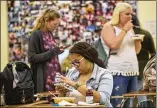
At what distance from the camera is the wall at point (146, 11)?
5.86m

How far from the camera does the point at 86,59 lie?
3.39m

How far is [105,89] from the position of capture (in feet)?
10.6

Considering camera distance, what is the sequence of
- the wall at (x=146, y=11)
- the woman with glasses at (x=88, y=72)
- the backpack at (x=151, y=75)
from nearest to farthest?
the woman with glasses at (x=88, y=72), the backpack at (x=151, y=75), the wall at (x=146, y=11)

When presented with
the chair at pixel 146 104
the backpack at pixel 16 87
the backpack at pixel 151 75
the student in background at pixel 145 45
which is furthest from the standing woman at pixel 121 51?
the backpack at pixel 16 87

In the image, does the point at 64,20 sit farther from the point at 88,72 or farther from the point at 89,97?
the point at 89,97

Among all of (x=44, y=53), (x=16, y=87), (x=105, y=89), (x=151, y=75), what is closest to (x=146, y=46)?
(x=151, y=75)

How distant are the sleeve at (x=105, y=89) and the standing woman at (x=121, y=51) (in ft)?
2.89

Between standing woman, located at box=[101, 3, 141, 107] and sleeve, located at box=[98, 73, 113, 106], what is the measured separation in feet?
2.89

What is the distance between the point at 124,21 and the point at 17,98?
5.27ft

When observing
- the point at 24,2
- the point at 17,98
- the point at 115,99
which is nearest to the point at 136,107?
the point at 115,99

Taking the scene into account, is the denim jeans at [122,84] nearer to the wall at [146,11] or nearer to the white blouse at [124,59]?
the white blouse at [124,59]

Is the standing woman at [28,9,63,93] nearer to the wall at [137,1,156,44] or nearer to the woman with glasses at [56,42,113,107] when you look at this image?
the woman with glasses at [56,42,113,107]

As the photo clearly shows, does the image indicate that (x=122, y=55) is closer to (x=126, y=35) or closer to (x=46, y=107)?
(x=126, y=35)

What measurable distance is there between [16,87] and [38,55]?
3.15 feet
